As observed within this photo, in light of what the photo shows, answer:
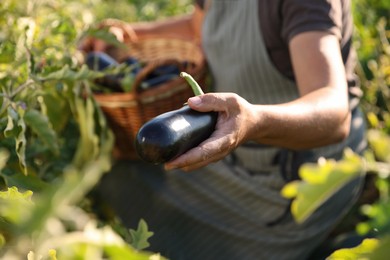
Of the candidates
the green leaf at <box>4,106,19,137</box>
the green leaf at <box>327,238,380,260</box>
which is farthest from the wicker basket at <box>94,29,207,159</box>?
the green leaf at <box>327,238,380,260</box>

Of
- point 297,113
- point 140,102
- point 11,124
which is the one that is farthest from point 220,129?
point 140,102

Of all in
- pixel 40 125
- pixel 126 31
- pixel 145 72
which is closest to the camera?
pixel 40 125

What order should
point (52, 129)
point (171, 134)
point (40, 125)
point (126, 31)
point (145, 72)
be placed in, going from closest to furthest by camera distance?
point (171, 134) < point (40, 125) < point (52, 129) < point (145, 72) < point (126, 31)

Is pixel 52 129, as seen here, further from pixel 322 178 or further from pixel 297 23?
pixel 322 178

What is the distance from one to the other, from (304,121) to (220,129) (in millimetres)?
218

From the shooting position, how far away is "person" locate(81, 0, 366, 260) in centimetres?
144

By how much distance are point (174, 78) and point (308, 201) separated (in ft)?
3.57

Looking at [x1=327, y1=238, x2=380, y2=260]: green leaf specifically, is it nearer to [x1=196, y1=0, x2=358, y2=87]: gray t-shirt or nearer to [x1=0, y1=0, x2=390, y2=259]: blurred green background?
[x1=0, y1=0, x2=390, y2=259]: blurred green background

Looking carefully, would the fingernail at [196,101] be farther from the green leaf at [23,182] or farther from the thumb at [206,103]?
the green leaf at [23,182]

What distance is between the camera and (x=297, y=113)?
116 cm

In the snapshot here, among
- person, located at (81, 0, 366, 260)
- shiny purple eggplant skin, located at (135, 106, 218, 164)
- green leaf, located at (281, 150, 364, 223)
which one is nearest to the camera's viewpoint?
green leaf, located at (281, 150, 364, 223)

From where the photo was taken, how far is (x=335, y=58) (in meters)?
1.30

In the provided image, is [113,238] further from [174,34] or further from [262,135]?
[174,34]

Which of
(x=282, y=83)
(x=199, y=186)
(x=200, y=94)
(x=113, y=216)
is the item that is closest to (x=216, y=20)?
(x=282, y=83)
